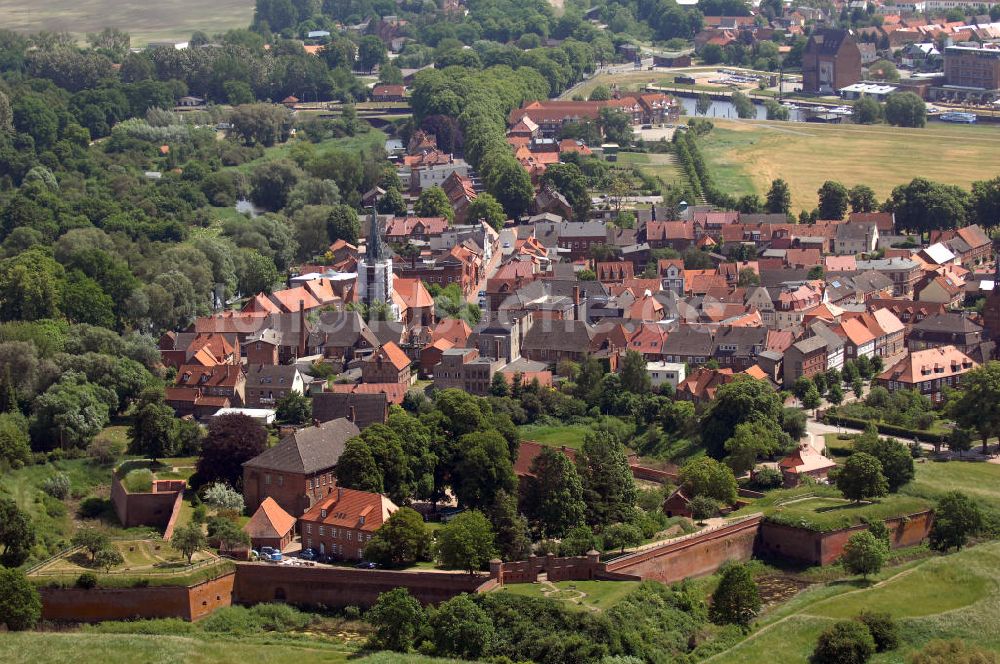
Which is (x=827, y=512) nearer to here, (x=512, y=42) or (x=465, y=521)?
(x=465, y=521)

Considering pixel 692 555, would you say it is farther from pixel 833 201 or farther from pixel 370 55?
pixel 370 55

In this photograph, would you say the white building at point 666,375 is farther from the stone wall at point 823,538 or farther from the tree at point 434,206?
the tree at point 434,206

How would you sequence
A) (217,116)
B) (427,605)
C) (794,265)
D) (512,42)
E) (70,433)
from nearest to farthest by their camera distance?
(427,605)
(70,433)
(794,265)
(217,116)
(512,42)

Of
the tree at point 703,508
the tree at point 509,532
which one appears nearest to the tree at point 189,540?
the tree at point 509,532

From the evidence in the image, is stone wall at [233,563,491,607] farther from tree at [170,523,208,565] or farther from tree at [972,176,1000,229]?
tree at [972,176,1000,229]

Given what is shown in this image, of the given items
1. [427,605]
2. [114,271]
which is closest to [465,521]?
[427,605]

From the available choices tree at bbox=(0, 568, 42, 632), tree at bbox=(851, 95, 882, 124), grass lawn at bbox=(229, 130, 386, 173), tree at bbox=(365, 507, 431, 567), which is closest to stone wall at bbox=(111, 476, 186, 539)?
tree at bbox=(365, 507, 431, 567)

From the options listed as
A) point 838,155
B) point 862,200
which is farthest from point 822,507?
point 838,155
